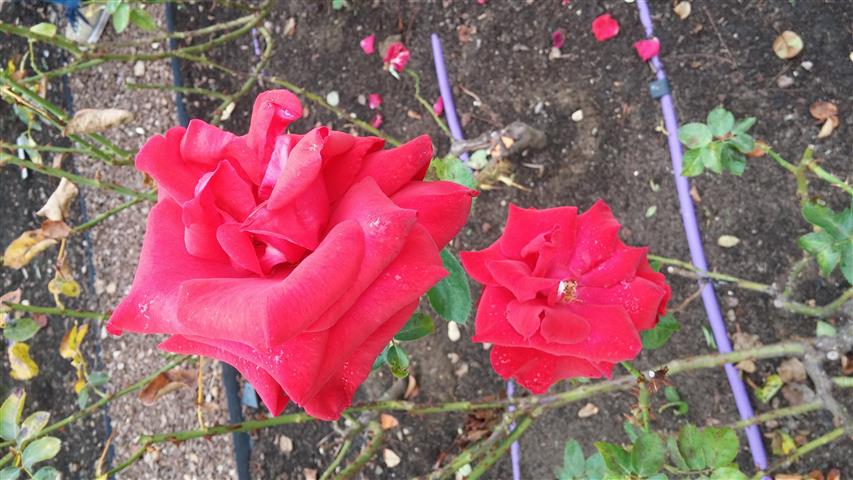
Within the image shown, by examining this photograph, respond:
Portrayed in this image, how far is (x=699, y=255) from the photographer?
146cm

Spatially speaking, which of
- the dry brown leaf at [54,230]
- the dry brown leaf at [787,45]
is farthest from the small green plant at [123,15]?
the dry brown leaf at [787,45]

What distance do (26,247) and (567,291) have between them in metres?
1.06

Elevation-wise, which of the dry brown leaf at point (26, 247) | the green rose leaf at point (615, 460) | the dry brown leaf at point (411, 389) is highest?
the dry brown leaf at point (26, 247)

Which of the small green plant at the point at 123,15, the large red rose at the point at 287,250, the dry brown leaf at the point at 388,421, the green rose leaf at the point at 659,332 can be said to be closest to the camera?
the large red rose at the point at 287,250

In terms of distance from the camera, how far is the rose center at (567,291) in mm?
811

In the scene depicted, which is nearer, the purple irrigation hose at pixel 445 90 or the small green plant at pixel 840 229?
the small green plant at pixel 840 229

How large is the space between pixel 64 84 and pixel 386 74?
129cm

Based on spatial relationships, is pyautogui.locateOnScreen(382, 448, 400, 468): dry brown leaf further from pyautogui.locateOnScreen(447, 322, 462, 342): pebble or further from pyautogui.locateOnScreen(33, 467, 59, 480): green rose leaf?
pyautogui.locateOnScreen(33, 467, 59, 480): green rose leaf

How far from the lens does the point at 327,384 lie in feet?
2.01

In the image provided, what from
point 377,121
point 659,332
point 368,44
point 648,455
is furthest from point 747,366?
point 368,44

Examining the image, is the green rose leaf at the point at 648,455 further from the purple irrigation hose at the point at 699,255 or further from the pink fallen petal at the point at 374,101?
the pink fallen petal at the point at 374,101

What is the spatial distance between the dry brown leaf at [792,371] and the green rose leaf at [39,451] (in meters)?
1.47

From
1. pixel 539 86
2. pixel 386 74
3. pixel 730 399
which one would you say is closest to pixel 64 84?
pixel 386 74

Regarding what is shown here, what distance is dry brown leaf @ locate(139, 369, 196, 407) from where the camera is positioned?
3.65 feet
